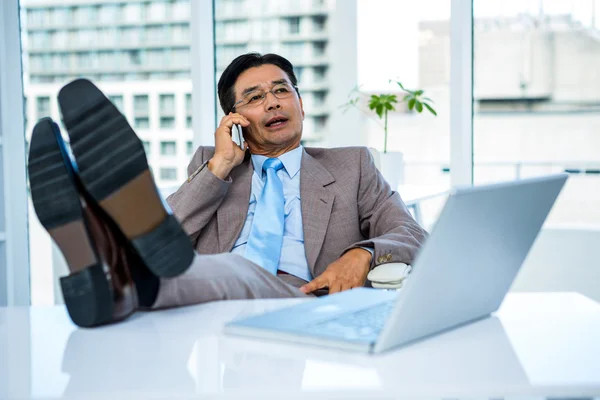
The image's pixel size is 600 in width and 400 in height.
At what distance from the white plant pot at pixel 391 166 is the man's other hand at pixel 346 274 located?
1.63 metres

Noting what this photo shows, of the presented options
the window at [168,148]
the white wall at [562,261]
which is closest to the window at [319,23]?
the window at [168,148]

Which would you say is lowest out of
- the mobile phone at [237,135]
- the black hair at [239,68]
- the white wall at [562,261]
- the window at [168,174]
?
the white wall at [562,261]

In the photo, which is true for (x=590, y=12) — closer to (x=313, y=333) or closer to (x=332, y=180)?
(x=332, y=180)

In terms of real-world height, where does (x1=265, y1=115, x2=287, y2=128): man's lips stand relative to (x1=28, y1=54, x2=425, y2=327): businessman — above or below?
above

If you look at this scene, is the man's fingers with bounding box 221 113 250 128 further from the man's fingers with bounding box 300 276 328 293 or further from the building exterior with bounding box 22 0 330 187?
the building exterior with bounding box 22 0 330 187

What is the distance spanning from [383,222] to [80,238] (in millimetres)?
1185

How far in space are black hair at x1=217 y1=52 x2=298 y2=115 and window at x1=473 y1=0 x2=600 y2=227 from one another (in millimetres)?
1713

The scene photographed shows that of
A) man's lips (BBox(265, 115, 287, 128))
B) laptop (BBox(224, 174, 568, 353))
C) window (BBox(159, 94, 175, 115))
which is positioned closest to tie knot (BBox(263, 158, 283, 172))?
man's lips (BBox(265, 115, 287, 128))

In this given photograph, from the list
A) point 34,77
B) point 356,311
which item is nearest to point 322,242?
point 356,311

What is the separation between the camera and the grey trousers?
1.15 meters

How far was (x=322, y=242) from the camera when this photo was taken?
83.0 inches

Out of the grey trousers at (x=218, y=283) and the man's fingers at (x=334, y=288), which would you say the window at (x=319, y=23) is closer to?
the man's fingers at (x=334, y=288)

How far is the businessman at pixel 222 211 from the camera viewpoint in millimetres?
1008

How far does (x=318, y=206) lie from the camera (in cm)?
215
